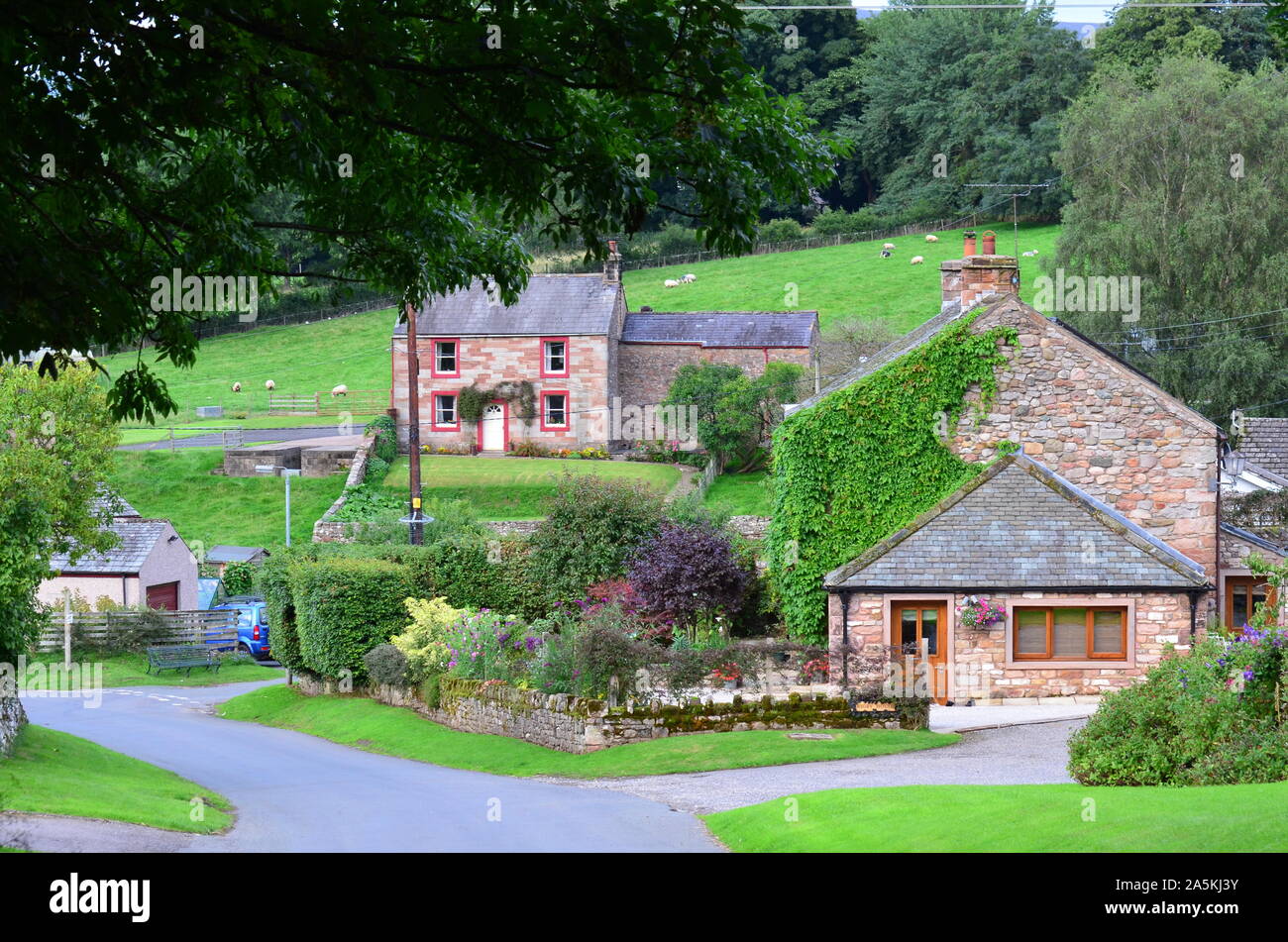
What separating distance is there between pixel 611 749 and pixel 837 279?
217ft

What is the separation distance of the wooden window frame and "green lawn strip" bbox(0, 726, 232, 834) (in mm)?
14218

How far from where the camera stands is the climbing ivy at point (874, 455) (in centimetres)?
2758

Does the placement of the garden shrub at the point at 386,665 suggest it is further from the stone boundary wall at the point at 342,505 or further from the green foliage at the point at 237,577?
the green foliage at the point at 237,577

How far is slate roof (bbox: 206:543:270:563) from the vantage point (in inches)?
Result: 1932

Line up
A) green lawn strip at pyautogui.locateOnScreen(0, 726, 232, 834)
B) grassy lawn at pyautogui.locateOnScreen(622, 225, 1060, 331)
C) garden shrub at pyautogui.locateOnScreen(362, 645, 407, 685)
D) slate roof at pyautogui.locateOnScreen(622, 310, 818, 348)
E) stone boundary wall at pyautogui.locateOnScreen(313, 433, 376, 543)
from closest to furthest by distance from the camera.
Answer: green lawn strip at pyautogui.locateOnScreen(0, 726, 232, 834), garden shrub at pyautogui.locateOnScreen(362, 645, 407, 685), stone boundary wall at pyautogui.locateOnScreen(313, 433, 376, 543), slate roof at pyautogui.locateOnScreen(622, 310, 818, 348), grassy lawn at pyautogui.locateOnScreen(622, 225, 1060, 331)

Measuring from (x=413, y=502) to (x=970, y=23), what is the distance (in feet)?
221

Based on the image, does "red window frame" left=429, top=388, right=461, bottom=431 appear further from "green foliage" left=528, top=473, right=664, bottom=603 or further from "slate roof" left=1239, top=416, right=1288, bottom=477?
"slate roof" left=1239, top=416, right=1288, bottom=477

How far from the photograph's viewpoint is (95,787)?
17062 millimetres

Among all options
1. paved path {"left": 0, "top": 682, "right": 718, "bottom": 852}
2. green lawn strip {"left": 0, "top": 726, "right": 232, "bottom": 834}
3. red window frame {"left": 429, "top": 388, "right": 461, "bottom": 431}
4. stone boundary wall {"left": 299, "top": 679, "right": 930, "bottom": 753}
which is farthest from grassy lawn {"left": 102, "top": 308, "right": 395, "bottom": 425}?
green lawn strip {"left": 0, "top": 726, "right": 232, "bottom": 834}

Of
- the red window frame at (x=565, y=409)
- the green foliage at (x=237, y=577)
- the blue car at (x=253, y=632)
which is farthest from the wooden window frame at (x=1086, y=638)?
the red window frame at (x=565, y=409)

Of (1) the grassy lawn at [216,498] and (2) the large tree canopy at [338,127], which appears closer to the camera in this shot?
(2) the large tree canopy at [338,127]

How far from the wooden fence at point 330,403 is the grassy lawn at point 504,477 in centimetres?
1232

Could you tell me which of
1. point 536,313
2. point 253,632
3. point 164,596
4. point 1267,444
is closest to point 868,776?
point 1267,444
